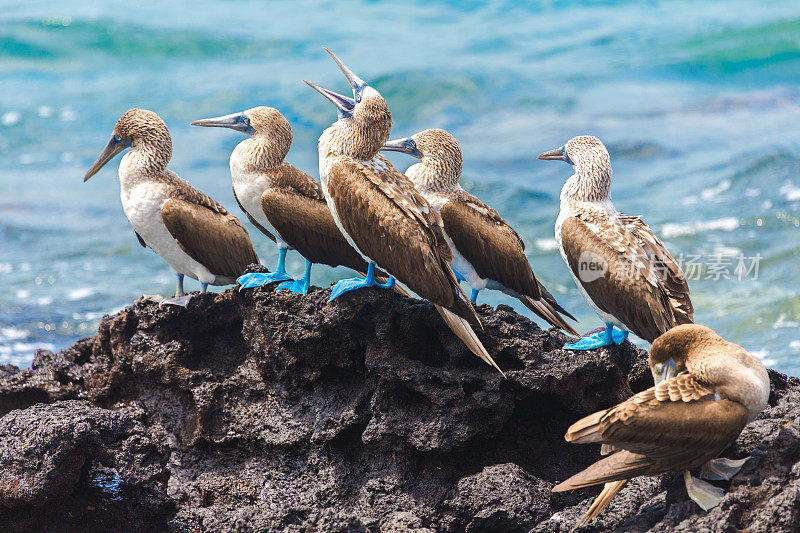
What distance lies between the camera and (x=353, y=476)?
7020mm

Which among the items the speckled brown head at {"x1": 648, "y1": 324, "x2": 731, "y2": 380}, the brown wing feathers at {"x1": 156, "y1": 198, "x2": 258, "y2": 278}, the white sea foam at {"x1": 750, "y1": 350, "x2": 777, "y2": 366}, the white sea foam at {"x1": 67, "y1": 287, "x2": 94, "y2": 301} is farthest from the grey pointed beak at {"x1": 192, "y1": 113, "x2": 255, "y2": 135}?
the white sea foam at {"x1": 67, "y1": 287, "x2": 94, "y2": 301}

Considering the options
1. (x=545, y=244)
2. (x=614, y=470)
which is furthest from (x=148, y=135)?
(x=545, y=244)

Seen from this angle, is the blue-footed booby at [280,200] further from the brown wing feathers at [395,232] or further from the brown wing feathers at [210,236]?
the brown wing feathers at [395,232]

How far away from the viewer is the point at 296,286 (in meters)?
7.51

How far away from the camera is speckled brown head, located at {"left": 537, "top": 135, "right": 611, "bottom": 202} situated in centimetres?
747

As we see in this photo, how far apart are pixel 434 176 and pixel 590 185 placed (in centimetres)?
132

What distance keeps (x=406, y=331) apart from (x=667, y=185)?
18270mm

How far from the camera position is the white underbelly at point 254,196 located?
7859 mm

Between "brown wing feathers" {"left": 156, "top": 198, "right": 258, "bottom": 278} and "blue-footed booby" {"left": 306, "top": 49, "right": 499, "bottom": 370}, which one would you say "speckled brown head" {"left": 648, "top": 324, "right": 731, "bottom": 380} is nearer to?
"blue-footed booby" {"left": 306, "top": 49, "right": 499, "bottom": 370}

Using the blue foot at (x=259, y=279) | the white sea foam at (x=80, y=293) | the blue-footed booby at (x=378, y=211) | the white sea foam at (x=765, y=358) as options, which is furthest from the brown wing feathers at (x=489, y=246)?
the white sea foam at (x=80, y=293)

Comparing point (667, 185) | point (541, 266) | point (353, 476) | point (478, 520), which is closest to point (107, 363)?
point (353, 476)

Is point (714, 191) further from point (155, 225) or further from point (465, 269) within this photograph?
point (155, 225)

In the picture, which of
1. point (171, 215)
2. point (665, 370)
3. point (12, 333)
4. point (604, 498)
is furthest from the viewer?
point (12, 333)

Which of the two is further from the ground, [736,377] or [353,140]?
[353,140]
